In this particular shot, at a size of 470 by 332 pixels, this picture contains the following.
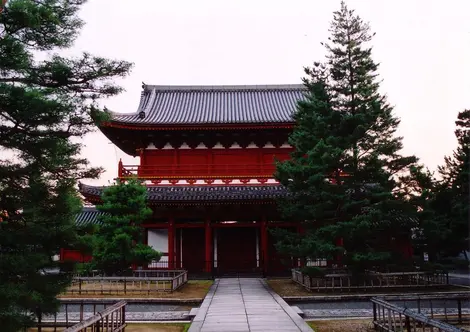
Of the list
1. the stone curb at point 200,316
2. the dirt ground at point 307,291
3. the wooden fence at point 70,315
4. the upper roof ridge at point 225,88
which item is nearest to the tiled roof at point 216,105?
the upper roof ridge at point 225,88

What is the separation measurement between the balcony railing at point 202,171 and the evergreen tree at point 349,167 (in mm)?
6281

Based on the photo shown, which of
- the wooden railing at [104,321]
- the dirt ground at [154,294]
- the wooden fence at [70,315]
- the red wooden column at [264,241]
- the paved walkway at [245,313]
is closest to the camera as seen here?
the wooden railing at [104,321]

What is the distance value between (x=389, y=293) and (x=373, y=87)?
9.28 meters

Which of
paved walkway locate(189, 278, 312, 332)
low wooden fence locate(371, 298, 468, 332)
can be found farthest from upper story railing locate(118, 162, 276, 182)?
low wooden fence locate(371, 298, 468, 332)

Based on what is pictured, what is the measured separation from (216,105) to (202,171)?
7.38 meters

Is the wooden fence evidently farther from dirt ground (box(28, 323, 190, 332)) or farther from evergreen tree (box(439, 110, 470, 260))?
evergreen tree (box(439, 110, 470, 260))

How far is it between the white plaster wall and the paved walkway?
8083 mm

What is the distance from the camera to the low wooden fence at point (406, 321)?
24.9 ft

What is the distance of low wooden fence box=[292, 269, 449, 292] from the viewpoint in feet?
62.9

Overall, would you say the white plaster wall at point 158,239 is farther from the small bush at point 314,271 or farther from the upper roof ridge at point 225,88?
the upper roof ridge at point 225,88

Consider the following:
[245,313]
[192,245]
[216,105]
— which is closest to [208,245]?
[192,245]

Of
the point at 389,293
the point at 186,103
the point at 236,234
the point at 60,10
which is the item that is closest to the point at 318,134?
the point at 389,293

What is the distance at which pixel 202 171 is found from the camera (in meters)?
27.5

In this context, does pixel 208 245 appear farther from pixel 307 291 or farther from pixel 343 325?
pixel 343 325
